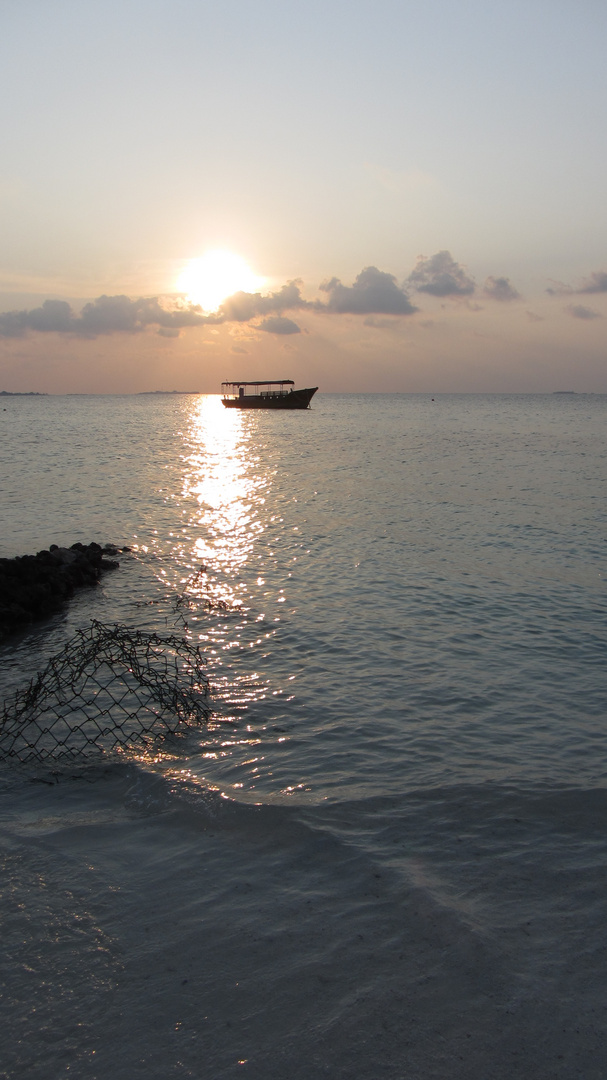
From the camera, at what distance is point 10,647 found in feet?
43.3

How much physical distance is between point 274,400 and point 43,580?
121380mm

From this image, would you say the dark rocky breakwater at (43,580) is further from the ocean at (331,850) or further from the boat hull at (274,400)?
the boat hull at (274,400)

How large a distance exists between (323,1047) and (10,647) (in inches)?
409

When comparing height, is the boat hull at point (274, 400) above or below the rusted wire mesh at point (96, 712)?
above

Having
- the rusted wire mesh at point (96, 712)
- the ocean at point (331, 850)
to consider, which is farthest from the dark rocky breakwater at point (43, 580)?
the rusted wire mesh at point (96, 712)

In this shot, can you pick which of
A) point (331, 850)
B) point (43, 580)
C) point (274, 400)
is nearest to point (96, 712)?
point (331, 850)

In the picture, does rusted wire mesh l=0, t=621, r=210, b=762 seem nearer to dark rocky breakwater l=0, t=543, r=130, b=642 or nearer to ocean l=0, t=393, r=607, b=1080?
ocean l=0, t=393, r=607, b=1080

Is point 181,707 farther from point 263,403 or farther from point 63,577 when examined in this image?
point 263,403

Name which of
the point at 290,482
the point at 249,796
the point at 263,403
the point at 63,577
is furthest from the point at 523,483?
the point at 263,403

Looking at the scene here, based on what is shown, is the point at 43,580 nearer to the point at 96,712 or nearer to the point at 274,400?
the point at 96,712

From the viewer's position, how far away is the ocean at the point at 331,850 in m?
4.67

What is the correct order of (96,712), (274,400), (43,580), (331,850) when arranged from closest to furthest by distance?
(331,850) → (96,712) → (43,580) → (274,400)

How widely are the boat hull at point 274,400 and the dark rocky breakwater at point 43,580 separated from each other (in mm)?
111585

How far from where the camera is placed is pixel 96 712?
10.1m
